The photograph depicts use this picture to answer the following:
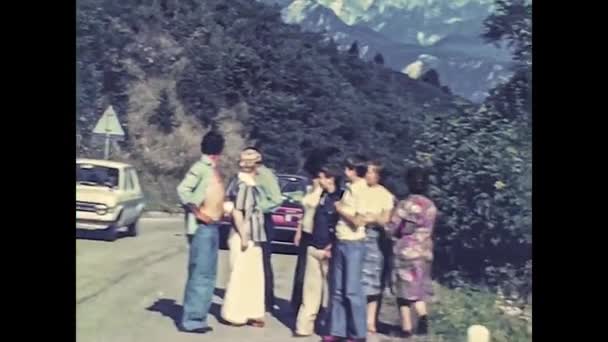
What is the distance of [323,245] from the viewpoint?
4.20 m

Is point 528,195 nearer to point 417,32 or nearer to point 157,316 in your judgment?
point 417,32

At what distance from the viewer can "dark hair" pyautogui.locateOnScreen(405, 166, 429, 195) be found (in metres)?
4.23

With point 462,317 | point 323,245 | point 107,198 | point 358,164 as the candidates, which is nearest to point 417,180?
point 358,164

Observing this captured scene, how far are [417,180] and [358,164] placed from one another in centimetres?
26

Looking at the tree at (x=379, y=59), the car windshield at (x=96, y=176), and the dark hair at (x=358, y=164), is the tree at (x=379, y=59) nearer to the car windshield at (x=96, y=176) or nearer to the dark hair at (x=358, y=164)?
the dark hair at (x=358, y=164)

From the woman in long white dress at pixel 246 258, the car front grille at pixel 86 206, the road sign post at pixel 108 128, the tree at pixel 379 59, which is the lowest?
the woman in long white dress at pixel 246 258

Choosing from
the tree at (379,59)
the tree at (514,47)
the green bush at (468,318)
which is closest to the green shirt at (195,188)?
the tree at (379,59)

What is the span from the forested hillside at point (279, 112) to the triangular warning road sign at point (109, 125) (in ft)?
0.09

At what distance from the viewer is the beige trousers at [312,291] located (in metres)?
4.18

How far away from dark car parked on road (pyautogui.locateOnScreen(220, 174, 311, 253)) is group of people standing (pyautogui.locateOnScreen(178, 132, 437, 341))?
24mm

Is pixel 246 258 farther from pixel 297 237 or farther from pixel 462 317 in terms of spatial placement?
pixel 462 317
